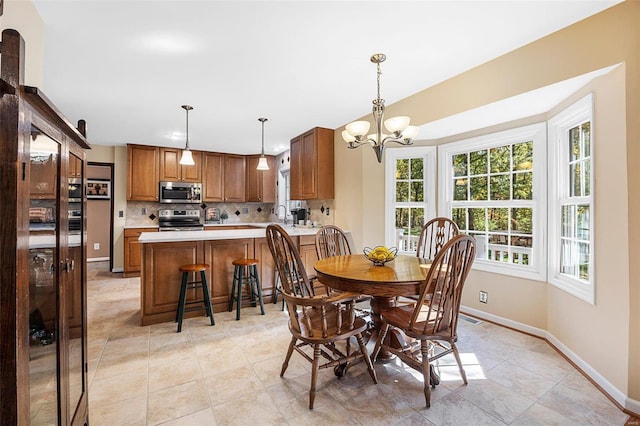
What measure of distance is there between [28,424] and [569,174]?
3497 millimetres

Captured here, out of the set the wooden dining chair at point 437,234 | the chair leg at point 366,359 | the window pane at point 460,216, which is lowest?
the chair leg at point 366,359

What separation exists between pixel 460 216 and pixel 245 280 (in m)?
2.67

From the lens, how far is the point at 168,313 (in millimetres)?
3148

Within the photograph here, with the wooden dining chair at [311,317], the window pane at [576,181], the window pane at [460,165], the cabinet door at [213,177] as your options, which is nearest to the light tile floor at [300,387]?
the wooden dining chair at [311,317]

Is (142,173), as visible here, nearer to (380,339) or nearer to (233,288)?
(233,288)

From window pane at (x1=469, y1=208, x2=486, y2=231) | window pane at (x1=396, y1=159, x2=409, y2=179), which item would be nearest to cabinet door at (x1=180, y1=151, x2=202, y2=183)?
window pane at (x1=396, y1=159, x2=409, y2=179)

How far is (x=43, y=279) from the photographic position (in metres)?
0.90

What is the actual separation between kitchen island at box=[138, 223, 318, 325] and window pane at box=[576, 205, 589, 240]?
3.08 metres

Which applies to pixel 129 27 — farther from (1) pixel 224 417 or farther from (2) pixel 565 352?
(2) pixel 565 352

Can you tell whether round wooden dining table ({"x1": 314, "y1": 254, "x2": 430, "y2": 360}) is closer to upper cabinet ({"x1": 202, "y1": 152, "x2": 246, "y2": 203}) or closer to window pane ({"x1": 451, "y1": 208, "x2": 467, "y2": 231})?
window pane ({"x1": 451, "y1": 208, "x2": 467, "y2": 231})

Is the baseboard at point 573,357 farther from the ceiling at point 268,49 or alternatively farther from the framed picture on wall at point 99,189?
the framed picture on wall at point 99,189

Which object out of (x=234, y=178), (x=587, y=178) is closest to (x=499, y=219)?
(x=587, y=178)

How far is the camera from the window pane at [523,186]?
2.92 metres

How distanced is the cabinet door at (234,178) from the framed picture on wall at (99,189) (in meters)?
2.76
